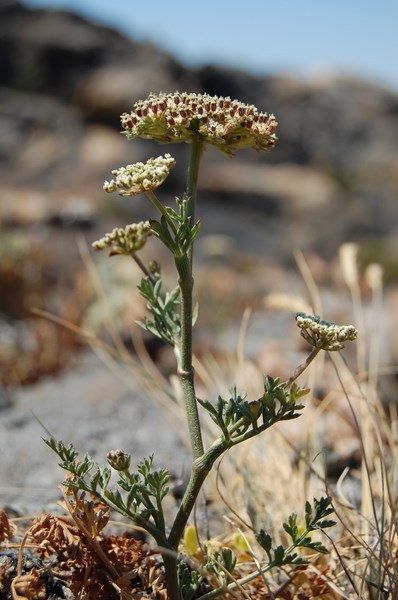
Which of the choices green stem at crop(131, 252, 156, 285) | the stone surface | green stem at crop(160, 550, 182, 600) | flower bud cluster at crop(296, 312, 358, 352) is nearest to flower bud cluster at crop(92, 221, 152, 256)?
green stem at crop(131, 252, 156, 285)

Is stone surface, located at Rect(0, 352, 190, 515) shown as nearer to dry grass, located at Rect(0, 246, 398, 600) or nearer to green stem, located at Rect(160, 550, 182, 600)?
dry grass, located at Rect(0, 246, 398, 600)

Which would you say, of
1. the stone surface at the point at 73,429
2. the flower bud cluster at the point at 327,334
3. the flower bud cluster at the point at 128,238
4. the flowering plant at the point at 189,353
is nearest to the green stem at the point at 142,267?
the flower bud cluster at the point at 128,238

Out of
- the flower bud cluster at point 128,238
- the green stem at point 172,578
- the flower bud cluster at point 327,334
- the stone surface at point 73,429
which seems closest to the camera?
the flower bud cluster at point 327,334

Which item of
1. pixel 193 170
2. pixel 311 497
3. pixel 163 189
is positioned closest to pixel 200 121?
pixel 193 170

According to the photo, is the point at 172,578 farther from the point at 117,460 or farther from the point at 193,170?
the point at 193,170

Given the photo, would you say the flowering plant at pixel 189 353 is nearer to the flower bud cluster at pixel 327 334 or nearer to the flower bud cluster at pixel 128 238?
the flower bud cluster at pixel 327 334
